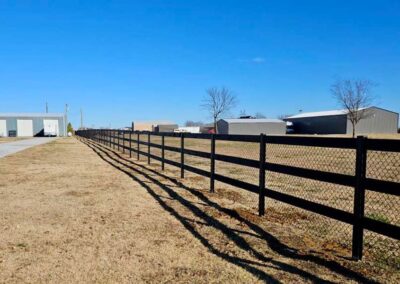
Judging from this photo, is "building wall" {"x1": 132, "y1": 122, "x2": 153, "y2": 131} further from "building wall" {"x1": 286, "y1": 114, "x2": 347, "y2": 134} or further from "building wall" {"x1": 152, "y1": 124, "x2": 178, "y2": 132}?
"building wall" {"x1": 286, "y1": 114, "x2": 347, "y2": 134}

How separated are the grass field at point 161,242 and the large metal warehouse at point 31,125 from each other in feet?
209

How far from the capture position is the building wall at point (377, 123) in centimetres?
6838

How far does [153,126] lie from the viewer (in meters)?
117

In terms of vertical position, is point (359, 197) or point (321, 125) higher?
point (321, 125)

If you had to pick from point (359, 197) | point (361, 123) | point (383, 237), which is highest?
point (361, 123)

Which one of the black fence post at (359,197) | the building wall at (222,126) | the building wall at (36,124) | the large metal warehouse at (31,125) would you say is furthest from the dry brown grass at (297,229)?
the building wall at (222,126)

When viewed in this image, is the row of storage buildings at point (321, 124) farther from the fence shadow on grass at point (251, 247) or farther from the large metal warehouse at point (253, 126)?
the fence shadow on grass at point (251, 247)

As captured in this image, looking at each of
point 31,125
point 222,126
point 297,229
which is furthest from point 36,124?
point 297,229

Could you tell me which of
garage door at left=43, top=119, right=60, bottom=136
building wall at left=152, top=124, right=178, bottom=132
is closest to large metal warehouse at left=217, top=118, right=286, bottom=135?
garage door at left=43, top=119, right=60, bottom=136

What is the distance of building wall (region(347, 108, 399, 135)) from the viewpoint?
6838 centimetres

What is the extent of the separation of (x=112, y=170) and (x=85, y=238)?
7.67 m

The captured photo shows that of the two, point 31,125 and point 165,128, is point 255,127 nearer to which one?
point 31,125

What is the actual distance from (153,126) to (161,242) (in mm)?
113413

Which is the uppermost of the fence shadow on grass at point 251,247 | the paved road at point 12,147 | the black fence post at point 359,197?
the black fence post at point 359,197
